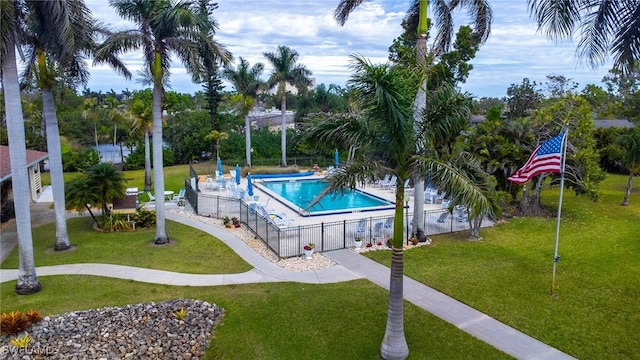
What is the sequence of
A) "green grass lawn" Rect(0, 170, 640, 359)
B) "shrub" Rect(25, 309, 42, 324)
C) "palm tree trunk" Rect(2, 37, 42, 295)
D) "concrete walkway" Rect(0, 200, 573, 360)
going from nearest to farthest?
"green grass lawn" Rect(0, 170, 640, 359), "concrete walkway" Rect(0, 200, 573, 360), "shrub" Rect(25, 309, 42, 324), "palm tree trunk" Rect(2, 37, 42, 295)

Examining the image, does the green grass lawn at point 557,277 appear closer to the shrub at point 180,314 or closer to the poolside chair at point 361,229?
the poolside chair at point 361,229

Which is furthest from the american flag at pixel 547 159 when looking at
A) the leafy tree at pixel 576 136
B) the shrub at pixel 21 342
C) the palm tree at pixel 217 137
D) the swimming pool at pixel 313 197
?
the palm tree at pixel 217 137

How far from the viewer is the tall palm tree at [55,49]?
11.6m

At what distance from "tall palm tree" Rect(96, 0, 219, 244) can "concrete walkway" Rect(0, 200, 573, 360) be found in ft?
16.9

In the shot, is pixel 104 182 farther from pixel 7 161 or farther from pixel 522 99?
pixel 522 99

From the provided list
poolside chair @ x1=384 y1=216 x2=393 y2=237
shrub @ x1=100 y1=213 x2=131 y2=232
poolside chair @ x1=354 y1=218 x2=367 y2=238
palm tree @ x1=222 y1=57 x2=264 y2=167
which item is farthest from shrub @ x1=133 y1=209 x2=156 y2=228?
palm tree @ x1=222 y1=57 x2=264 y2=167

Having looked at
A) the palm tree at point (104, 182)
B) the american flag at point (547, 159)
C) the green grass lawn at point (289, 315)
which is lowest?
the green grass lawn at point (289, 315)

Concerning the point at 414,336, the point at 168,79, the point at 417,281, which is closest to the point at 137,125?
the point at 168,79

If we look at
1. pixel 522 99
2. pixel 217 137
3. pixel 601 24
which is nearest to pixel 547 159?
pixel 601 24

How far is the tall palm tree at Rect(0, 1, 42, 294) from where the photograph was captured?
1132 cm

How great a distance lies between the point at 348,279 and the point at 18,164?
10.00 m

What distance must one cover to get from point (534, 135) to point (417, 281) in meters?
13.1

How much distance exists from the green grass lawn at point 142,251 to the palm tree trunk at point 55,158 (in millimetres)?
932

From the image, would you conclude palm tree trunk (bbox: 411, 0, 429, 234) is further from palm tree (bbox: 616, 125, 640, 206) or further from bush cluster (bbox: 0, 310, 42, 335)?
palm tree (bbox: 616, 125, 640, 206)
